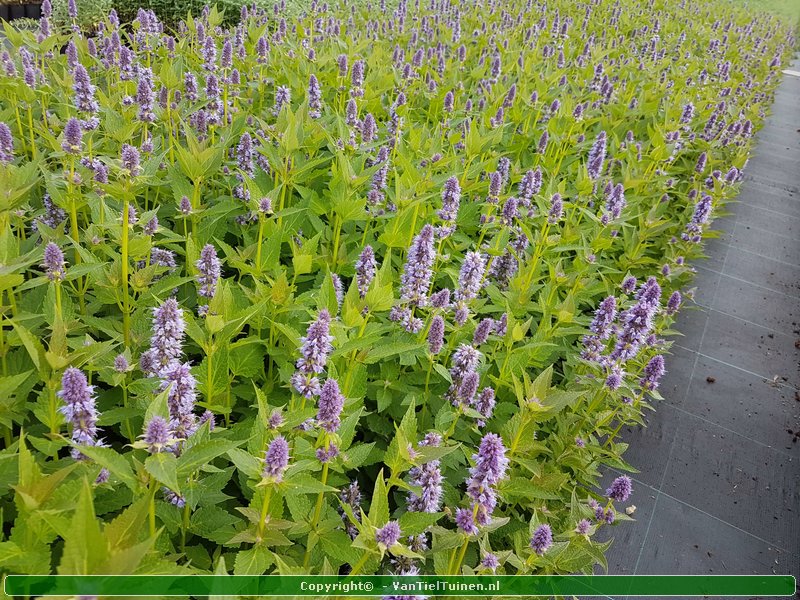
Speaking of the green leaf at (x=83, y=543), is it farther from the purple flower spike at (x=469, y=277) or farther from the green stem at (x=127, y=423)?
the purple flower spike at (x=469, y=277)

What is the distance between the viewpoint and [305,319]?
3.02 m

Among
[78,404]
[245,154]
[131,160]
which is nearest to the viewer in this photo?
[78,404]

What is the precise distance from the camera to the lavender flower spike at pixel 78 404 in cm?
163

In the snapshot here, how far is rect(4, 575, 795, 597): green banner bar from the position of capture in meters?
1.37

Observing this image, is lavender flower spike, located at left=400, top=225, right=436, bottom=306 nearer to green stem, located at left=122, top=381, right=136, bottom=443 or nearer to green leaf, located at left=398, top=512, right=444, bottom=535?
green leaf, located at left=398, top=512, right=444, bottom=535

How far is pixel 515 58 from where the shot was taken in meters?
7.38

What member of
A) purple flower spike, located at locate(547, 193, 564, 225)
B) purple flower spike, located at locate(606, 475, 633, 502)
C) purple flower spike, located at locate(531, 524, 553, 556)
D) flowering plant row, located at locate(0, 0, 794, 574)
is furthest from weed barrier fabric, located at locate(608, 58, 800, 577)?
purple flower spike, located at locate(547, 193, 564, 225)

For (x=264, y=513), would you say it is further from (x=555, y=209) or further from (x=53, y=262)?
(x=555, y=209)

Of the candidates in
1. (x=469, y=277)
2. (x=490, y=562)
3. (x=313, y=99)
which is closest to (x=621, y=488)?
(x=490, y=562)

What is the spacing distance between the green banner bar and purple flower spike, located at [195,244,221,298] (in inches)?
46.7

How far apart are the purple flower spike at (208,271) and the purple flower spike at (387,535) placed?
132cm

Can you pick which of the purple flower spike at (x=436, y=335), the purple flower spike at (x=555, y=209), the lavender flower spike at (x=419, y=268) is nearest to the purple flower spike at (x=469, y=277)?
the lavender flower spike at (x=419, y=268)

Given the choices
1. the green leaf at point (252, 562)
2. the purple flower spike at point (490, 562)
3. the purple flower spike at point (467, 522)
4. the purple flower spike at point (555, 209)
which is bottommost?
the purple flower spike at point (490, 562)

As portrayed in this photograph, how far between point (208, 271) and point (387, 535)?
1.42m
